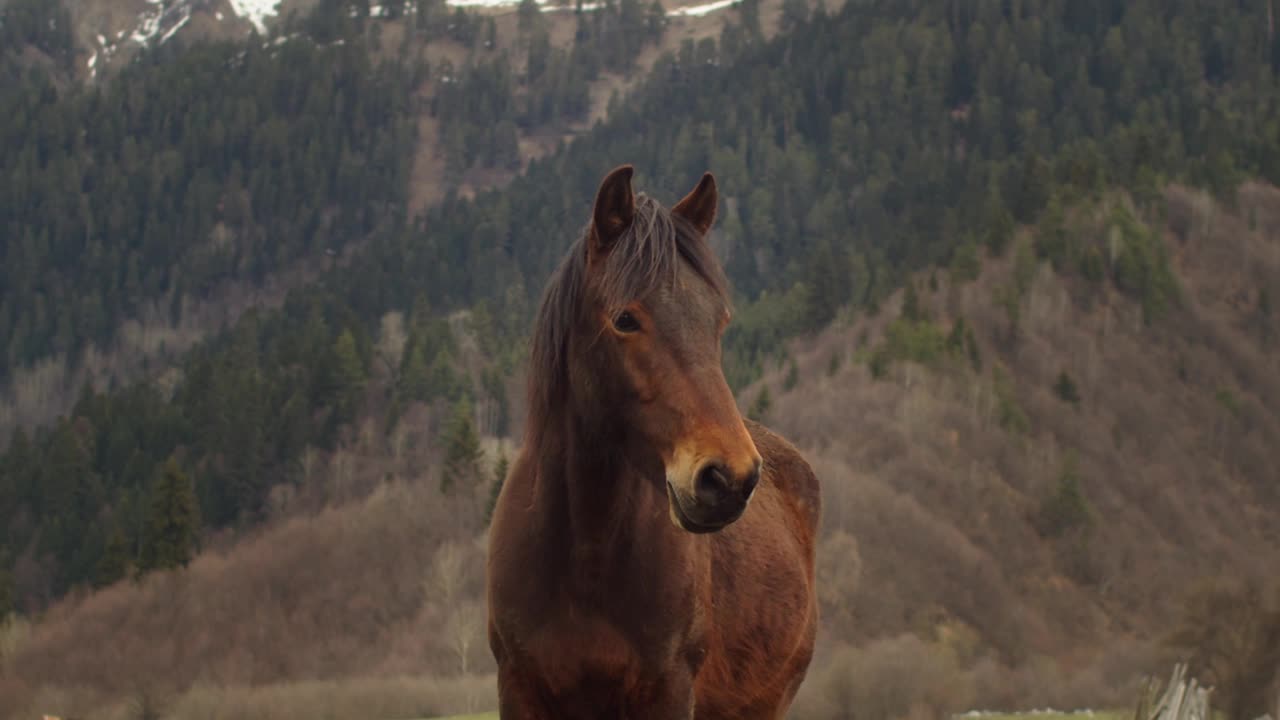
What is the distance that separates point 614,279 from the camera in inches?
171

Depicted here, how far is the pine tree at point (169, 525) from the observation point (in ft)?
245

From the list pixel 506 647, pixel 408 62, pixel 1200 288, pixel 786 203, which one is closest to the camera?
pixel 506 647

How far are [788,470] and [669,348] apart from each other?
3237mm

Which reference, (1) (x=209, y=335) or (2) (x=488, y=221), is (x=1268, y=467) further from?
(1) (x=209, y=335)

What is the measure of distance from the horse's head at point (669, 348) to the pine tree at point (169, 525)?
7526 centimetres

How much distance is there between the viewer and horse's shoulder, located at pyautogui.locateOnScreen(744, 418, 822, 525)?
281 inches

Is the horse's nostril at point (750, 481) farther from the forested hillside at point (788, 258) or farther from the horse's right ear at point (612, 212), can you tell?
the forested hillside at point (788, 258)

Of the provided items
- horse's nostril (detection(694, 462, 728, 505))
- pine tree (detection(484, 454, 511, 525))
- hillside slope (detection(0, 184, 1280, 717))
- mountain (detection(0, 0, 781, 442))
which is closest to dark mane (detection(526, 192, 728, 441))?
pine tree (detection(484, 454, 511, 525))

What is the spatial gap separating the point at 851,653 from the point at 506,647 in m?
53.6

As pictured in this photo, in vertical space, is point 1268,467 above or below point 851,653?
below

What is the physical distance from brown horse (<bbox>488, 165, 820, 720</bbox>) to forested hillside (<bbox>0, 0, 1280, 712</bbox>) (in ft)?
216

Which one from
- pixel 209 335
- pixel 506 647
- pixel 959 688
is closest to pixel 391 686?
pixel 959 688

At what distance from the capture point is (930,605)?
234ft

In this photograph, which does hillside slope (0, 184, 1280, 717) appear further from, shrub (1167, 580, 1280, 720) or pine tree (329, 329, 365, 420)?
shrub (1167, 580, 1280, 720)
